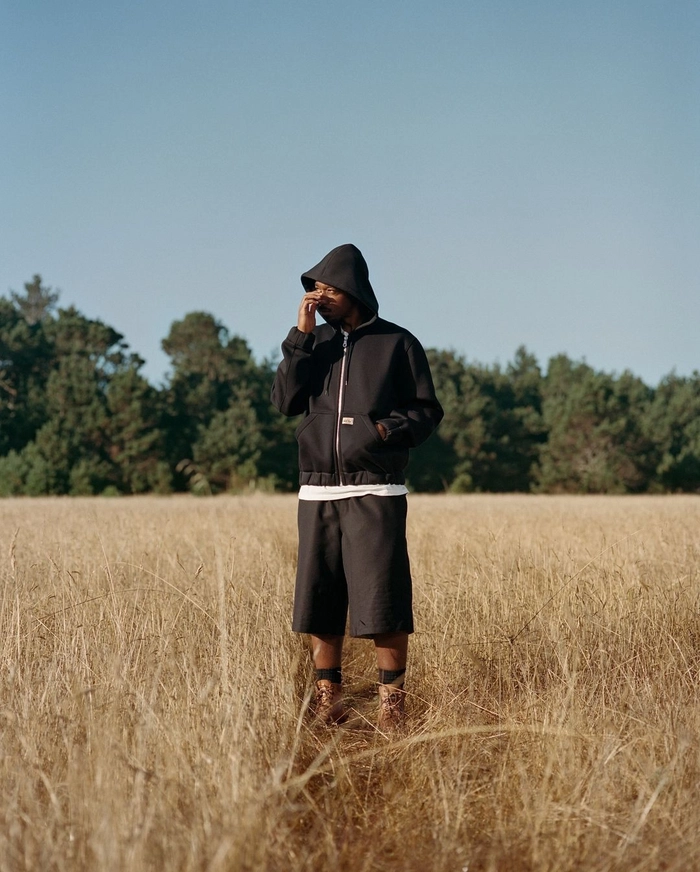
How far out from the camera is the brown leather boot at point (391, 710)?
4.01 m

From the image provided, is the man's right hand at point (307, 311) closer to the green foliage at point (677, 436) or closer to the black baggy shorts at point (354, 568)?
the black baggy shorts at point (354, 568)

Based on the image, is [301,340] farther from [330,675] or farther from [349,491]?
[330,675]

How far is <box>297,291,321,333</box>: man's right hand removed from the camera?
436cm

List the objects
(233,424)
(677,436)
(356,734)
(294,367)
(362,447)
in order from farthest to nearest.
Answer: (677,436)
(233,424)
(294,367)
(362,447)
(356,734)

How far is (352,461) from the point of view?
4254 millimetres

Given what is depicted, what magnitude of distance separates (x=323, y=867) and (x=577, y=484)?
52830 mm

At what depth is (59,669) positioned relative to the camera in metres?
3.84

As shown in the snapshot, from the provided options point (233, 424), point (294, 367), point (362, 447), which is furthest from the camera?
point (233, 424)

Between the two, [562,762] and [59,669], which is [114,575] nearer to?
[59,669]

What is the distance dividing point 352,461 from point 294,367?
1.78 ft

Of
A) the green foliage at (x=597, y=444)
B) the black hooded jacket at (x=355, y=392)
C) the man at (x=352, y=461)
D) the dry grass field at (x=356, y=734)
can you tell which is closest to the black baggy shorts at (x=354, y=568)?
the man at (x=352, y=461)

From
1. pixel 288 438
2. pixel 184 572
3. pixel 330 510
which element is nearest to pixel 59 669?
pixel 330 510

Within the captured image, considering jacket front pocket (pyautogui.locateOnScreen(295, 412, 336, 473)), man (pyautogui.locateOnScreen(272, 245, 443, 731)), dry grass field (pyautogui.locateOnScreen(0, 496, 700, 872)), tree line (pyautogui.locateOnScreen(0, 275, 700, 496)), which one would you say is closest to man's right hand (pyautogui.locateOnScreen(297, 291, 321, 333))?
man (pyautogui.locateOnScreen(272, 245, 443, 731))

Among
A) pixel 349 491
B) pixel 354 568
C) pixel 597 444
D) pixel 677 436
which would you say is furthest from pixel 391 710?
pixel 677 436
